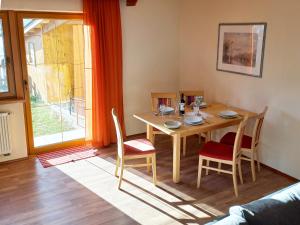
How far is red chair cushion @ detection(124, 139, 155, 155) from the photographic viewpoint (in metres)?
3.54

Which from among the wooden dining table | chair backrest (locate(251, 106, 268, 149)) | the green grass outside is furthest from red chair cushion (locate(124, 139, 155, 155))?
the green grass outside

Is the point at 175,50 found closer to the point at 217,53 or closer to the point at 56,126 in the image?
the point at 217,53

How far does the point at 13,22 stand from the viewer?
155 inches

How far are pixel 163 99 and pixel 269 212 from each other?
2.84 metres

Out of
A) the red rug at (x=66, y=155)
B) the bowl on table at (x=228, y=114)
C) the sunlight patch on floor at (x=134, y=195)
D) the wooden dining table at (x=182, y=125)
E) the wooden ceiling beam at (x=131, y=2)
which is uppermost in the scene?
the wooden ceiling beam at (x=131, y=2)

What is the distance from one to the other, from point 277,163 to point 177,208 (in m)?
1.59

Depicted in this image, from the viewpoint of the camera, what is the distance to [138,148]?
142 inches

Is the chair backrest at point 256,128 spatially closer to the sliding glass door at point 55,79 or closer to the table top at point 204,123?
the table top at point 204,123

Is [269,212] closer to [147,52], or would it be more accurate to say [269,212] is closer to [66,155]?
[66,155]

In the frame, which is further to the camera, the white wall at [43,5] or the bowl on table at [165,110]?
the bowl on table at [165,110]

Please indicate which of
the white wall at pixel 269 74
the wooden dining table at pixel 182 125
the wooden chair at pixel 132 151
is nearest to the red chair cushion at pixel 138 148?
the wooden chair at pixel 132 151

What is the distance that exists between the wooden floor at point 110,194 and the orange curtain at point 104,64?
1.95 feet

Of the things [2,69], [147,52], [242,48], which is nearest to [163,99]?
[147,52]

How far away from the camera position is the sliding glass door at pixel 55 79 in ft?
13.8
